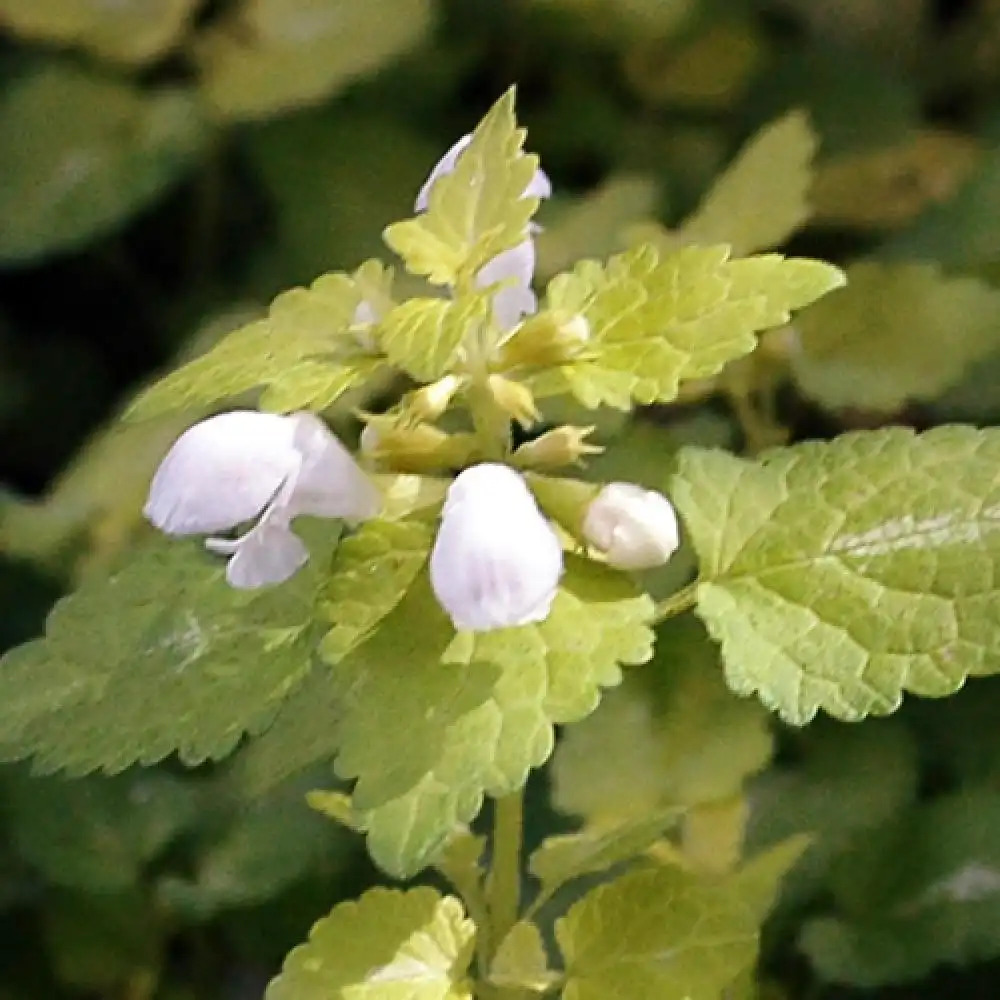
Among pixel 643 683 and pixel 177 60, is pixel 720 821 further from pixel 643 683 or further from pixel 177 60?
pixel 177 60

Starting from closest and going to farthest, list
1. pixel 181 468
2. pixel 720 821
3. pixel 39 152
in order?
pixel 181 468
pixel 720 821
pixel 39 152

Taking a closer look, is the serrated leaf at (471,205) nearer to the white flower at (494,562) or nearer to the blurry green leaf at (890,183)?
the white flower at (494,562)


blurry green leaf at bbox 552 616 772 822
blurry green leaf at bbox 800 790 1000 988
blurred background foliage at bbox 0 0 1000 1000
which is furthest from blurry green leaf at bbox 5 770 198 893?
blurry green leaf at bbox 800 790 1000 988

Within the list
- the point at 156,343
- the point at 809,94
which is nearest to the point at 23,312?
the point at 156,343

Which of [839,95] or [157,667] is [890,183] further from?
[157,667]

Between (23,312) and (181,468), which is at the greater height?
(181,468)

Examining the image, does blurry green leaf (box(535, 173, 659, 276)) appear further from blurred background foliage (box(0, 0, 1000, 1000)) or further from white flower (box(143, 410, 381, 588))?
white flower (box(143, 410, 381, 588))
